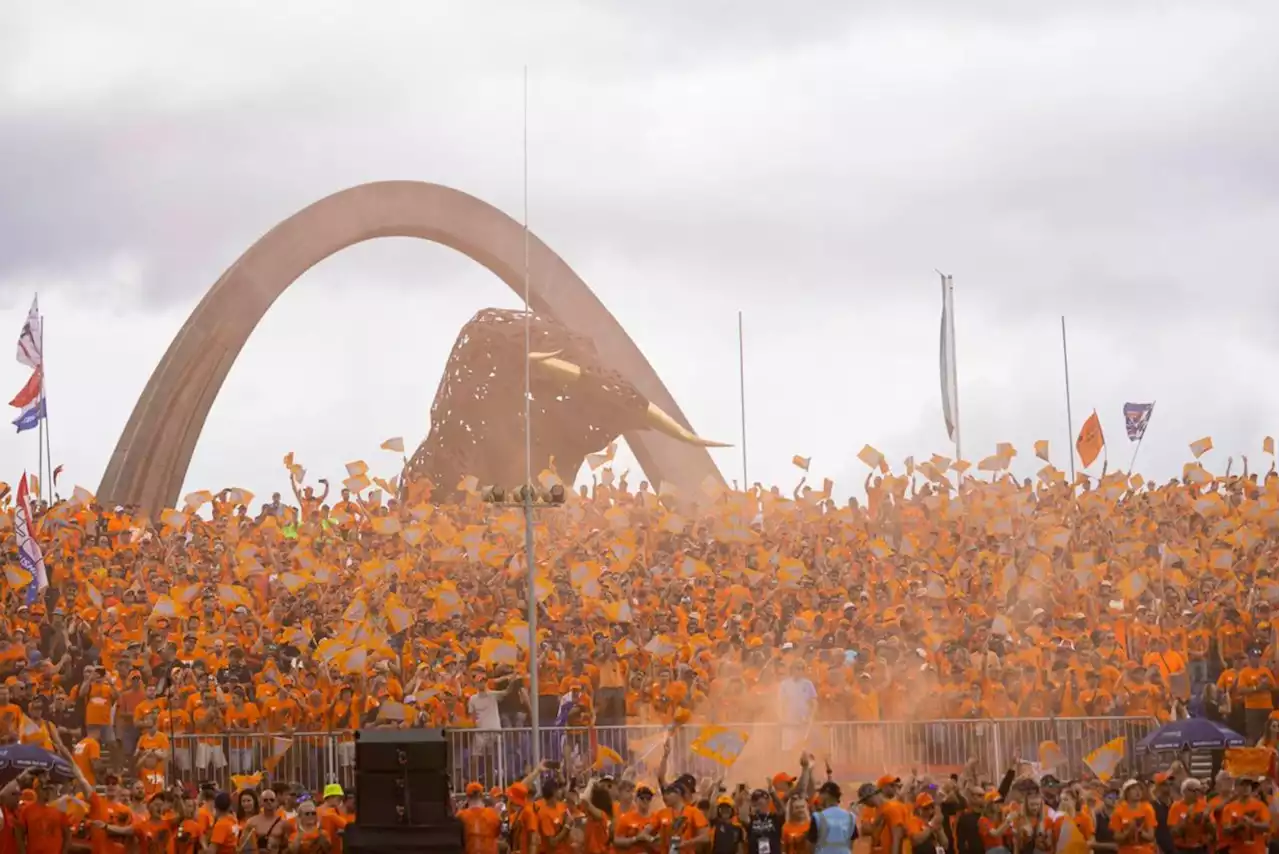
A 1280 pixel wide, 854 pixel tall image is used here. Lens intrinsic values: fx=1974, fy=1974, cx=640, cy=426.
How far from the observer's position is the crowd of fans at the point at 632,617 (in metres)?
22.2

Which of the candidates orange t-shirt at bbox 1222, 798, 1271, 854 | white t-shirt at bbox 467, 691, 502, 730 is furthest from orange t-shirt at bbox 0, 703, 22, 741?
orange t-shirt at bbox 1222, 798, 1271, 854

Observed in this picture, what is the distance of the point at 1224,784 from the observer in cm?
1736

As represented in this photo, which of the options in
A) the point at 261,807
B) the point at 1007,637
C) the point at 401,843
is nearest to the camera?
the point at 401,843

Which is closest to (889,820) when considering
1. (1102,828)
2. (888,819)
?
(888,819)

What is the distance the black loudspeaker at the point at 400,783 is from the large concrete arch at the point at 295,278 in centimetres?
1984

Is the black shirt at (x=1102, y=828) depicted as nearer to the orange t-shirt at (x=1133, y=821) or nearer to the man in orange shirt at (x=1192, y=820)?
the orange t-shirt at (x=1133, y=821)

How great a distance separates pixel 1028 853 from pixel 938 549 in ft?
38.9

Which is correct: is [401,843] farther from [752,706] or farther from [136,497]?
[136,497]

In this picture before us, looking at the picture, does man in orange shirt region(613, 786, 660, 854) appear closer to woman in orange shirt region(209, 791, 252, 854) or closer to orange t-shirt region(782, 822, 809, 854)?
orange t-shirt region(782, 822, 809, 854)

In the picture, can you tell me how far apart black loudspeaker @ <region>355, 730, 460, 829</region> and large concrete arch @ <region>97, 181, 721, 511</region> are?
65.1 ft

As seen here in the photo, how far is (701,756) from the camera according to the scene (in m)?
21.0

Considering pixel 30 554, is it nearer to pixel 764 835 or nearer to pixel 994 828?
pixel 764 835

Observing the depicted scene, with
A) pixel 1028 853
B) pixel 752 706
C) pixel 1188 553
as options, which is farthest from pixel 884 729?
pixel 1188 553

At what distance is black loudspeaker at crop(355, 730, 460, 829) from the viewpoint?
53.1 ft
